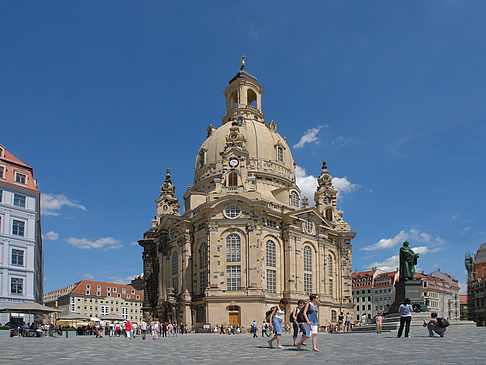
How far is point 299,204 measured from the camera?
7844 centimetres

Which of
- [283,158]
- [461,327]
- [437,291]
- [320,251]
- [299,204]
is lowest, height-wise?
[437,291]

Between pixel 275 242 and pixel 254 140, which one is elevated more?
pixel 254 140

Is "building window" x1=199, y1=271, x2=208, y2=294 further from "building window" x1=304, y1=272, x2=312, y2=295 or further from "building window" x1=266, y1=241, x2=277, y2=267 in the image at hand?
"building window" x1=304, y1=272, x2=312, y2=295

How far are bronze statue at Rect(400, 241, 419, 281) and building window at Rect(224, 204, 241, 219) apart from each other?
29.4 metres

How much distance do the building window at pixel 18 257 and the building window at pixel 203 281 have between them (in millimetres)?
23215

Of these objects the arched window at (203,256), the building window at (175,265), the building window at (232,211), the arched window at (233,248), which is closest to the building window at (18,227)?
the arched window at (203,256)

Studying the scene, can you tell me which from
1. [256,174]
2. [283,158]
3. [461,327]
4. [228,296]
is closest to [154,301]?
[228,296]

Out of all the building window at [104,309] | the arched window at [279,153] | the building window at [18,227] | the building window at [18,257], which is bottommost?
the building window at [104,309]

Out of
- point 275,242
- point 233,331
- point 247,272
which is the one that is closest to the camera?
point 233,331

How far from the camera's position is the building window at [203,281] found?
6328 centimetres

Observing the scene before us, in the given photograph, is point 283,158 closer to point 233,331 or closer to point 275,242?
point 275,242

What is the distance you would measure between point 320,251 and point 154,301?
2746 cm

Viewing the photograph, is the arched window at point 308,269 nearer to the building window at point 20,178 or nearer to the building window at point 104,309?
the building window at point 20,178

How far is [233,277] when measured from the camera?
201 feet
